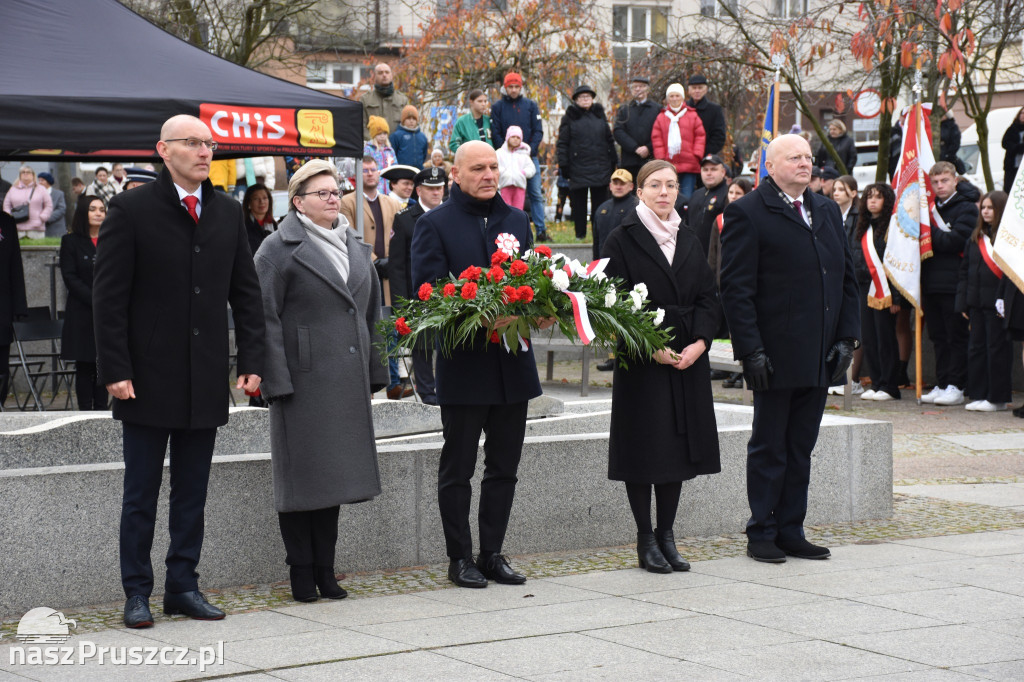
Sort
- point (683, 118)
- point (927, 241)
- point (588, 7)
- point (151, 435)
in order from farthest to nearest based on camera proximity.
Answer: point (588, 7) < point (683, 118) < point (927, 241) < point (151, 435)

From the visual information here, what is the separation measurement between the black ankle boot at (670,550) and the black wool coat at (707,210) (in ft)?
27.2

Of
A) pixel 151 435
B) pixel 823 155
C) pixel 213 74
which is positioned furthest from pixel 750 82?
pixel 151 435

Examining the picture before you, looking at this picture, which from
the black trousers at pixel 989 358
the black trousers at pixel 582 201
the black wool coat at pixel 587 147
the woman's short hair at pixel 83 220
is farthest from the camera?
the black trousers at pixel 582 201

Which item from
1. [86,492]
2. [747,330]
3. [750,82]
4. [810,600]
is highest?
[750,82]

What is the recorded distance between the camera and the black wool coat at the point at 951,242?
566 inches

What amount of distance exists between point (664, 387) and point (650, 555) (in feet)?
2.86

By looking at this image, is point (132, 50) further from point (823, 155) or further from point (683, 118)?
point (823, 155)

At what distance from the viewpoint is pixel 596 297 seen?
6.66 metres

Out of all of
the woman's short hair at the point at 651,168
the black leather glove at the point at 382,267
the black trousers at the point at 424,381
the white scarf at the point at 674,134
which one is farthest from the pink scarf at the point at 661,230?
the white scarf at the point at 674,134

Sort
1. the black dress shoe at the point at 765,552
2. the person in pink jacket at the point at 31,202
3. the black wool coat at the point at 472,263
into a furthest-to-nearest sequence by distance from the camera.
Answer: the person in pink jacket at the point at 31,202 < the black dress shoe at the point at 765,552 < the black wool coat at the point at 472,263

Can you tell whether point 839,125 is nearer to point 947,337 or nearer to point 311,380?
point 947,337

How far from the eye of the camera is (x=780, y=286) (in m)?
7.44

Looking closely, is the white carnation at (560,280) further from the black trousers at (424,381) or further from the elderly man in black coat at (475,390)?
the black trousers at (424,381)

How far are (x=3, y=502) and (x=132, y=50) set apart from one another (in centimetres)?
497
